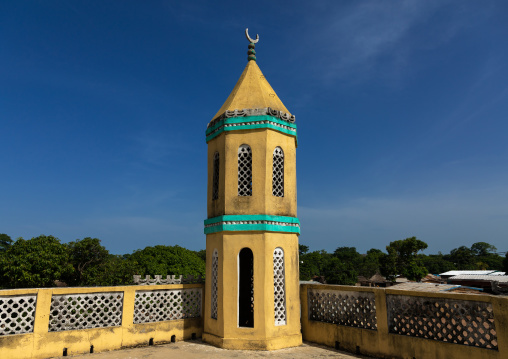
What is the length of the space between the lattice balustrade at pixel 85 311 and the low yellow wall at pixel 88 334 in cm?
9

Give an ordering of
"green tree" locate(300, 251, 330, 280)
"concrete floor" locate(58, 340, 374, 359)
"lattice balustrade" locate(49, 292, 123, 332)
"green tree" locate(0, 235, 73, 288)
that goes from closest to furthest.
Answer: "concrete floor" locate(58, 340, 374, 359) → "lattice balustrade" locate(49, 292, 123, 332) → "green tree" locate(0, 235, 73, 288) → "green tree" locate(300, 251, 330, 280)

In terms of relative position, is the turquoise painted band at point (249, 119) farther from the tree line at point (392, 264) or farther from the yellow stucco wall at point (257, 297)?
the tree line at point (392, 264)

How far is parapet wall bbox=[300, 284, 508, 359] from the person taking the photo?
5562 millimetres

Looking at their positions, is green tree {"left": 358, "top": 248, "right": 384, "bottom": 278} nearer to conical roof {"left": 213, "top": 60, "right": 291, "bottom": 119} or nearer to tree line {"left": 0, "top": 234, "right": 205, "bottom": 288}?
tree line {"left": 0, "top": 234, "right": 205, "bottom": 288}

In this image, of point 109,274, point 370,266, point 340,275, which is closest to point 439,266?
point 370,266

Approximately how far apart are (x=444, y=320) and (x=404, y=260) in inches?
1453

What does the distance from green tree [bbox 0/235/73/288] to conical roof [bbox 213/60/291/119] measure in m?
17.9

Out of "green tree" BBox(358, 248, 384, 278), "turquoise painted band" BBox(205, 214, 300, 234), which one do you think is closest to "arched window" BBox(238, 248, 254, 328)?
"turquoise painted band" BBox(205, 214, 300, 234)

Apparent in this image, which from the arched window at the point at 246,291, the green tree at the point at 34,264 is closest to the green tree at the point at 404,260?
the green tree at the point at 34,264

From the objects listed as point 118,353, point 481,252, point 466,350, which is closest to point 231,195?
point 118,353

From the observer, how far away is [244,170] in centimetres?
854

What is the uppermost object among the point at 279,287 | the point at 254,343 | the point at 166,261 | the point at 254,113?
the point at 254,113

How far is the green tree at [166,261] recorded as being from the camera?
92.8 ft

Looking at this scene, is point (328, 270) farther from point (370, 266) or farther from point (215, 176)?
point (215, 176)
